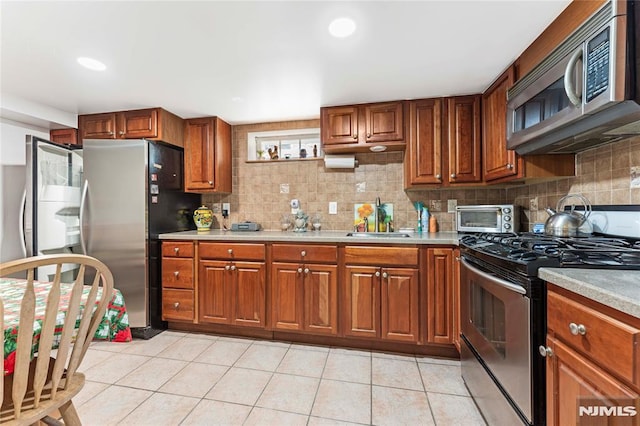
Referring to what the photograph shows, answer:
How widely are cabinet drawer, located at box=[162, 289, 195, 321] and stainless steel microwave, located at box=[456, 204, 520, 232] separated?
2.57m

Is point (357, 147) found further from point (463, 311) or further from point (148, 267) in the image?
point (148, 267)

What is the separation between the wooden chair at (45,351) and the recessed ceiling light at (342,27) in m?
1.58

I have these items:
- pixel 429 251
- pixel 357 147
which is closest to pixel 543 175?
pixel 429 251

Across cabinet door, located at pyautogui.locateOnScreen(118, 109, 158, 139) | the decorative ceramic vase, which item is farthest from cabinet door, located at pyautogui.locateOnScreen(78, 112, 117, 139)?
the decorative ceramic vase

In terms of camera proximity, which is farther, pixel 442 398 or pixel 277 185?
pixel 277 185

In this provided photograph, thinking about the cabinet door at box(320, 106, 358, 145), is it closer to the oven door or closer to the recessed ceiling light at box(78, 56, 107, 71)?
the oven door

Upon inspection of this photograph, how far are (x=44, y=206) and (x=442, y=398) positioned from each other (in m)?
3.42

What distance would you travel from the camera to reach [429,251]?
2.04m

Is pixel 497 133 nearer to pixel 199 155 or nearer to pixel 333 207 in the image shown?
pixel 333 207

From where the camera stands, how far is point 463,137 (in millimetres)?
2324

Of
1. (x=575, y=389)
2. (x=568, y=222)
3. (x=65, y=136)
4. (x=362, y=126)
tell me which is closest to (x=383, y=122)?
(x=362, y=126)

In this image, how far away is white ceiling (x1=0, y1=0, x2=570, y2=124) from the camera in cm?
138

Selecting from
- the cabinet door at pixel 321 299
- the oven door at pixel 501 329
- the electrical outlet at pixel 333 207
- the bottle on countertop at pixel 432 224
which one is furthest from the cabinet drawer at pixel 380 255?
the electrical outlet at pixel 333 207

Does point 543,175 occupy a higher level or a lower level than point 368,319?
higher
